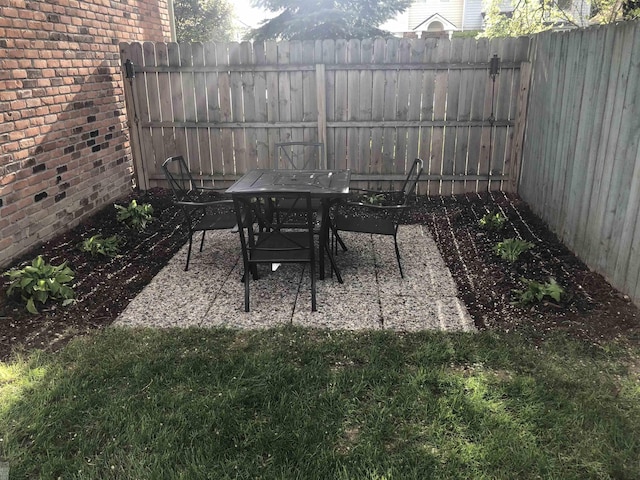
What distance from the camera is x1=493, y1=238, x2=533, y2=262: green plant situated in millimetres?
4223

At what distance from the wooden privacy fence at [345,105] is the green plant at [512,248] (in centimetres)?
207

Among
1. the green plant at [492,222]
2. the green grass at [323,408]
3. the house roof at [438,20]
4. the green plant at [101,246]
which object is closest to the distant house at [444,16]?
the house roof at [438,20]

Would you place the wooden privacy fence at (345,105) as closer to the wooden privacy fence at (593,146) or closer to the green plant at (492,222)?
the wooden privacy fence at (593,146)

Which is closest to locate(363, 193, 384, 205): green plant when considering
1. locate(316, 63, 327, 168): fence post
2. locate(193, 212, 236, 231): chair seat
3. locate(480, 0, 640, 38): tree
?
locate(316, 63, 327, 168): fence post

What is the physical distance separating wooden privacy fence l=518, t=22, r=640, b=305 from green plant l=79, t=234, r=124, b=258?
4.09 meters

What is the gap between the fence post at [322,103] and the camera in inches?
236

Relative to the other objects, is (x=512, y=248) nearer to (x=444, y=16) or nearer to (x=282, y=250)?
(x=282, y=250)

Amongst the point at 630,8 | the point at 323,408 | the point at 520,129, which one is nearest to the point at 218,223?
the point at 323,408

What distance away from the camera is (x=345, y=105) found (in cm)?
614

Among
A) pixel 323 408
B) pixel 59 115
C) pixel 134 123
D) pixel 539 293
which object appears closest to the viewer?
pixel 323 408

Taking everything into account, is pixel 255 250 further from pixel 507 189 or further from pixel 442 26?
pixel 442 26

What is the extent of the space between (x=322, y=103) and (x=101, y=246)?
121 inches

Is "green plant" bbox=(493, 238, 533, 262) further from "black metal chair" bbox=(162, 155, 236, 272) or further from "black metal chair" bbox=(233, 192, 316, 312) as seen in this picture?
"black metal chair" bbox=(162, 155, 236, 272)

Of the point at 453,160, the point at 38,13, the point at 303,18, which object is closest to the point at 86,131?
the point at 38,13
